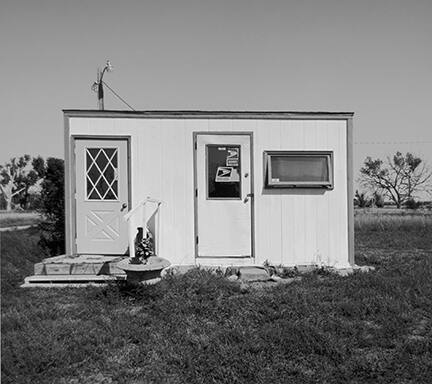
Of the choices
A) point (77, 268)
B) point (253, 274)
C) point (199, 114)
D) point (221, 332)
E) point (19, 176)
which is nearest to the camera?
point (221, 332)

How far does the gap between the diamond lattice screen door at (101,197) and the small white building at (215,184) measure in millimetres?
17

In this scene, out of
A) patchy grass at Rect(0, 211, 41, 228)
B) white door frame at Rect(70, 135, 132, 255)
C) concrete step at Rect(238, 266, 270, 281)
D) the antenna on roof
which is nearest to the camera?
concrete step at Rect(238, 266, 270, 281)

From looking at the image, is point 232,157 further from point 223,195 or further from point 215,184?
point 223,195

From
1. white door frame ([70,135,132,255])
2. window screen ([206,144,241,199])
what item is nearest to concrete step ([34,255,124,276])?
white door frame ([70,135,132,255])

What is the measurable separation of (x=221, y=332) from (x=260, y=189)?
11.0ft

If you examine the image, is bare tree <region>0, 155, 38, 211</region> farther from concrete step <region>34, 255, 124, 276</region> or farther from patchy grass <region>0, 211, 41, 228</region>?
concrete step <region>34, 255, 124, 276</region>

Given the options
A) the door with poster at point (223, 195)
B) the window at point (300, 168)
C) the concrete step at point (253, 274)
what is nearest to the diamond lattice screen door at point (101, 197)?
the door with poster at point (223, 195)

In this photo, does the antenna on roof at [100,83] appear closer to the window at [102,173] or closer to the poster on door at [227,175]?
the window at [102,173]

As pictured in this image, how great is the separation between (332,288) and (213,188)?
254 cm

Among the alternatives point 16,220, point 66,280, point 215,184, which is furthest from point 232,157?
point 16,220

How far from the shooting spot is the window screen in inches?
265

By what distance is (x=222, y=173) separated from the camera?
6762 mm

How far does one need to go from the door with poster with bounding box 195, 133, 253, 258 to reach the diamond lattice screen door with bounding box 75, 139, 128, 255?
1.26 m

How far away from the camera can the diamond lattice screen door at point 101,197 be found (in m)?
6.61
